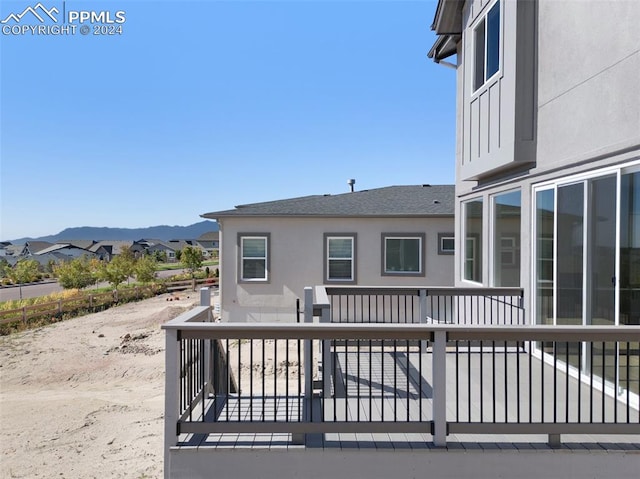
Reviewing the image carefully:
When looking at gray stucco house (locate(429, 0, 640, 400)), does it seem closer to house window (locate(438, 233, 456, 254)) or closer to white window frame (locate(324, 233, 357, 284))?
house window (locate(438, 233, 456, 254))

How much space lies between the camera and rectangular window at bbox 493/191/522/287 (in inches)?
229

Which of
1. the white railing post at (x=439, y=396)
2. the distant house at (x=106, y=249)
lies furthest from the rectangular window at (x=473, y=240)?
the distant house at (x=106, y=249)

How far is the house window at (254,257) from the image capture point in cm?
1259

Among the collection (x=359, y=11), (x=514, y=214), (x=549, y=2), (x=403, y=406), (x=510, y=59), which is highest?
(x=359, y=11)

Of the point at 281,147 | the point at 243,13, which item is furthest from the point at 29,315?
the point at 281,147

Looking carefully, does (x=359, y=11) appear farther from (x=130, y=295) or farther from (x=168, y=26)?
(x=130, y=295)

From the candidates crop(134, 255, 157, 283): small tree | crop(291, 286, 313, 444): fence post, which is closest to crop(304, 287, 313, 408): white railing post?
crop(291, 286, 313, 444): fence post

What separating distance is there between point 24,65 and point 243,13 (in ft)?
42.0

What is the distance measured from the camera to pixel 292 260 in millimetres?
12609

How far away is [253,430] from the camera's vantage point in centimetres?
300

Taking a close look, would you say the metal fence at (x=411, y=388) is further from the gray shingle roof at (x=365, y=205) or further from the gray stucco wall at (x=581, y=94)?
the gray shingle roof at (x=365, y=205)

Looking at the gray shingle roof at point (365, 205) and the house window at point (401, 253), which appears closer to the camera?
the gray shingle roof at point (365, 205)

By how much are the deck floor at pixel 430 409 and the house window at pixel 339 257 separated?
24.3ft

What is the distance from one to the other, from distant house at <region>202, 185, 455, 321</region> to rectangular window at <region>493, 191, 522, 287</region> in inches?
237
